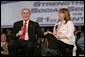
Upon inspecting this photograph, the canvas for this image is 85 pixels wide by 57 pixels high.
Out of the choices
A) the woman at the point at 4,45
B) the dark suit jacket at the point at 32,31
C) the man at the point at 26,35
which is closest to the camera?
the man at the point at 26,35

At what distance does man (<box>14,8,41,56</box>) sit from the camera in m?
7.95

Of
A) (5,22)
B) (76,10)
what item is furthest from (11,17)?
(76,10)

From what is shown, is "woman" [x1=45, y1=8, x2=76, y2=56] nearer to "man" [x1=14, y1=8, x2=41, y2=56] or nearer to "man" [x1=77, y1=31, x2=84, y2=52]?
"man" [x1=14, y1=8, x2=41, y2=56]

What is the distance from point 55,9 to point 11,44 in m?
Answer: 2.59

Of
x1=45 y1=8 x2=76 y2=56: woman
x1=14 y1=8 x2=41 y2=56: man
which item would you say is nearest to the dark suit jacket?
x1=14 y1=8 x2=41 y2=56: man

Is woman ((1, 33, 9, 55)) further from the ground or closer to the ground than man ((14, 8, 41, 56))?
closer to the ground

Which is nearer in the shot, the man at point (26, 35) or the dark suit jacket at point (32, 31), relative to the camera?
the man at point (26, 35)

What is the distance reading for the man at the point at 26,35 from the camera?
7.95 metres

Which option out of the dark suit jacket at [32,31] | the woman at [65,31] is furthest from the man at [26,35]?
the woman at [65,31]

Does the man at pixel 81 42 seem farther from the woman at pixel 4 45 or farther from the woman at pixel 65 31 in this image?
the woman at pixel 4 45

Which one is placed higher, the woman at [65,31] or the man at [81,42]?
the woman at [65,31]

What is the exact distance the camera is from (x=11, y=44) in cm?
799

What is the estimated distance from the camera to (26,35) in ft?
26.9

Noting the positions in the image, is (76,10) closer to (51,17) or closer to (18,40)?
(51,17)
